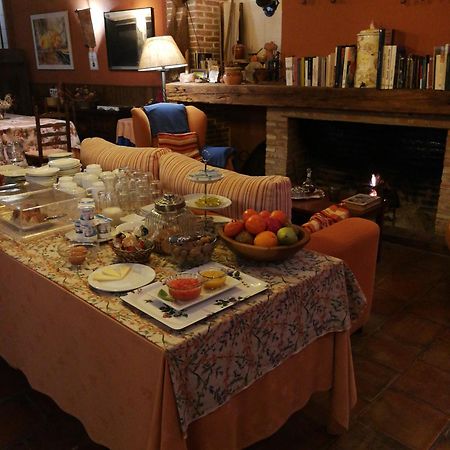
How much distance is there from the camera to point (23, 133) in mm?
5312

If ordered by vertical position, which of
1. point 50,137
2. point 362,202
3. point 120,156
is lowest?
point 362,202

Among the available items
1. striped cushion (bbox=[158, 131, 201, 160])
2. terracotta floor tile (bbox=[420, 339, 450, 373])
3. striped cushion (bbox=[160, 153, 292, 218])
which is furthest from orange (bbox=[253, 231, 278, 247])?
striped cushion (bbox=[158, 131, 201, 160])

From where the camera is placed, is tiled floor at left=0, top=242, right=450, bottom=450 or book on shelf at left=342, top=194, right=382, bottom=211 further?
book on shelf at left=342, top=194, right=382, bottom=211

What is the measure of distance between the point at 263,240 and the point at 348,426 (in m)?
0.85

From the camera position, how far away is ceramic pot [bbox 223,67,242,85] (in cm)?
477

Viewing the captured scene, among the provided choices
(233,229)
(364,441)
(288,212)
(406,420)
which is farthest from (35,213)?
(406,420)

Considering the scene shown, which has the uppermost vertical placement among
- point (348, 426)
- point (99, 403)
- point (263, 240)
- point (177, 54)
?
point (177, 54)

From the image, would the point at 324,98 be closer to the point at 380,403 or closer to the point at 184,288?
the point at 380,403

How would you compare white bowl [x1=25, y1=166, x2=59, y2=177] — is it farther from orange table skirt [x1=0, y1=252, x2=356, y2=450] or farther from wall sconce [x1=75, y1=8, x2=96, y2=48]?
wall sconce [x1=75, y1=8, x2=96, y2=48]

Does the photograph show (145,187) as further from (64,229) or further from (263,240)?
(263,240)

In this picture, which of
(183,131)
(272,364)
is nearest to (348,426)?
(272,364)

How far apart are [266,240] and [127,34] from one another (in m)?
5.09

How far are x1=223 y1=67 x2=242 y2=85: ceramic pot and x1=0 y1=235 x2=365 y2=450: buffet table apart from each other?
3330 millimetres

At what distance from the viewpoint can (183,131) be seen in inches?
193
